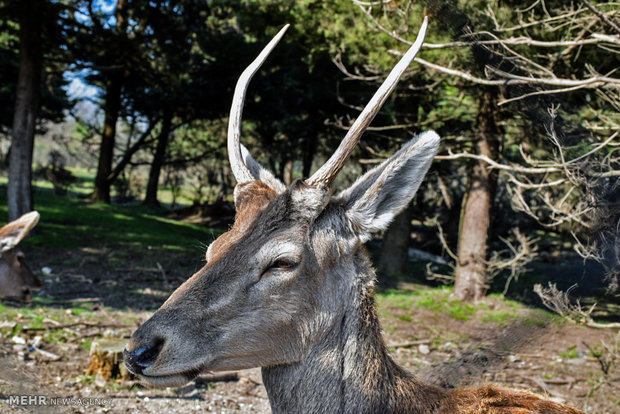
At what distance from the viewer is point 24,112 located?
1299 cm

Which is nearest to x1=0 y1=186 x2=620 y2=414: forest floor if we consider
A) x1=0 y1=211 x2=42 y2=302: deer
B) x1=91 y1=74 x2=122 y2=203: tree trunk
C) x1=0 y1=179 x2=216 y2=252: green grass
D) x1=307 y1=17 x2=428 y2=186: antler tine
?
x1=0 y1=179 x2=216 y2=252: green grass

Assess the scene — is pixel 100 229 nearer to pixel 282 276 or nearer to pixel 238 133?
pixel 238 133

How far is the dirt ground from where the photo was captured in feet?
16.9

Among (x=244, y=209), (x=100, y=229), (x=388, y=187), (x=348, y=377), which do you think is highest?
(x=388, y=187)

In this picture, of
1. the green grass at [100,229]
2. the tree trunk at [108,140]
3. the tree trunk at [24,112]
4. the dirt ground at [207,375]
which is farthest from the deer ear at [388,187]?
the tree trunk at [108,140]

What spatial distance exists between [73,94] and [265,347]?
27384 millimetres

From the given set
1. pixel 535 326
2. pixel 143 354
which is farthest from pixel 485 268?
pixel 143 354

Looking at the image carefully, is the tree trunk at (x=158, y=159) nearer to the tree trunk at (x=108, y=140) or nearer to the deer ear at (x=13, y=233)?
the tree trunk at (x=108, y=140)

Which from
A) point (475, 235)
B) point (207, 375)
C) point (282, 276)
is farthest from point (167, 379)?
point (475, 235)

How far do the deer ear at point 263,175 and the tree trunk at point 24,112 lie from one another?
11.3 meters

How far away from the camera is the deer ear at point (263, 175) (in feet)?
10.4

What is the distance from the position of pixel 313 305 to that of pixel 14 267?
6.72 m

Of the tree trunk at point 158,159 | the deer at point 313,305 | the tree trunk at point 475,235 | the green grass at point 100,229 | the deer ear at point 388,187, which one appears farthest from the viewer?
the tree trunk at point 158,159

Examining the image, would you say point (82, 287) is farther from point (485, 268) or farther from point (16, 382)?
point (485, 268)
